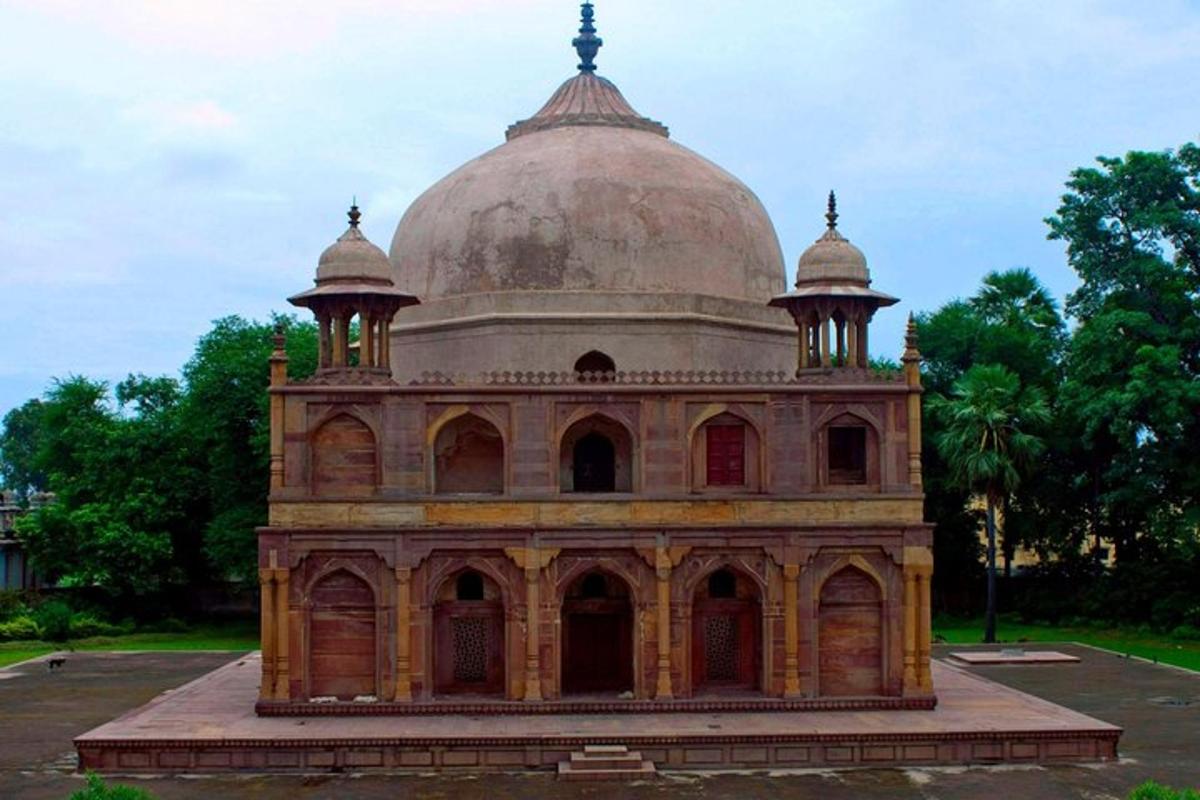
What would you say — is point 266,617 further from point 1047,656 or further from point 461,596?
point 1047,656

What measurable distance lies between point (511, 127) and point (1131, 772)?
1655 centimetres

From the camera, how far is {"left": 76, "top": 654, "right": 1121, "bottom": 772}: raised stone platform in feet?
65.8

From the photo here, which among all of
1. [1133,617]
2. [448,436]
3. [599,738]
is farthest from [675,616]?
[1133,617]

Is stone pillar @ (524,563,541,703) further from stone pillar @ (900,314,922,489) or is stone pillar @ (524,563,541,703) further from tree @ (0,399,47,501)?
tree @ (0,399,47,501)

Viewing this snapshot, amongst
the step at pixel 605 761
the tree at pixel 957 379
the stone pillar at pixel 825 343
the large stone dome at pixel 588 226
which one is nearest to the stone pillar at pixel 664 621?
the step at pixel 605 761

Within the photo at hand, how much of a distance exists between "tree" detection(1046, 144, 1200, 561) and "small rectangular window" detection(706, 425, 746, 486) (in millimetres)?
15439

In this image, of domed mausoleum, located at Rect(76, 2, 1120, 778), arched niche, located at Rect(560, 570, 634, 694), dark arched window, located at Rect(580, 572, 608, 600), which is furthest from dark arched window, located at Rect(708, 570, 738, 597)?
dark arched window, located at Rect(580, 572, 608, 600)

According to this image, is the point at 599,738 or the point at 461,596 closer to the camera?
the point at 599,738

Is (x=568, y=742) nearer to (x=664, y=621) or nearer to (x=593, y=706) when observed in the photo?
(x=593, y=706)

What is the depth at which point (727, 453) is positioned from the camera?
22906mm

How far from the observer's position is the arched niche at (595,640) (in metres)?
23.7

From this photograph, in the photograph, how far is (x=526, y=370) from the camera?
24422 millimetres

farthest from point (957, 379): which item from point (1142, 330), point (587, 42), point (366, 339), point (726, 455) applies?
point (366, 339)

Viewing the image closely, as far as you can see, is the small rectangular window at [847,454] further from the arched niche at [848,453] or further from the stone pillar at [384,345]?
the stone pillar at [384,345]
